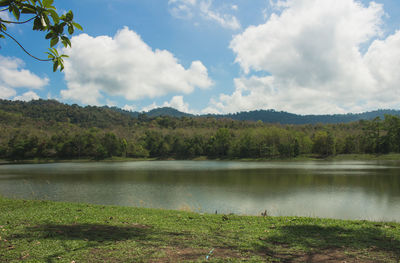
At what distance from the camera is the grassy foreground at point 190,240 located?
17.2 ft

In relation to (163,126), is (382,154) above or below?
below

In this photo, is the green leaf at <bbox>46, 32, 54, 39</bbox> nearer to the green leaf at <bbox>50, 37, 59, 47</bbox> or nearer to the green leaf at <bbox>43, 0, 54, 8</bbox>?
the green leaf at <bbox>50, 37, 59, 47</bbox>

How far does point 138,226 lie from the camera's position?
8.40 metres

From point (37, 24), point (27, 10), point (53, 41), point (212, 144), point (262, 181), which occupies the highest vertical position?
point (27, 10)

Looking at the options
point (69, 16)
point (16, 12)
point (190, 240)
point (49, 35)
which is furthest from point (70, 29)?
point (190, 240)

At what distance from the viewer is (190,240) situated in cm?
654

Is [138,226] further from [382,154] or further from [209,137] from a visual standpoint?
[209,137]

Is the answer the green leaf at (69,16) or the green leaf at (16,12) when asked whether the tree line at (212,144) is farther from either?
the green leaf at (16,12)

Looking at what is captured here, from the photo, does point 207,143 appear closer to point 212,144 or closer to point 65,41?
point 212,144

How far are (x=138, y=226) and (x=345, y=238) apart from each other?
6269 mm

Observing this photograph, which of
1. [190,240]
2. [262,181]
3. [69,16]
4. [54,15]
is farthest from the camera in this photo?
[262,181]

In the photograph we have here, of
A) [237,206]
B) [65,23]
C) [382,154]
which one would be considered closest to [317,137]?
[382,154]

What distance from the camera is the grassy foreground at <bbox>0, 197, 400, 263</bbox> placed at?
5.24 meters

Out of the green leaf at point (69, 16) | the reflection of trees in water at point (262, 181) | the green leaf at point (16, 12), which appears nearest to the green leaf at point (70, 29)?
the green leaf at point (69, 16)
